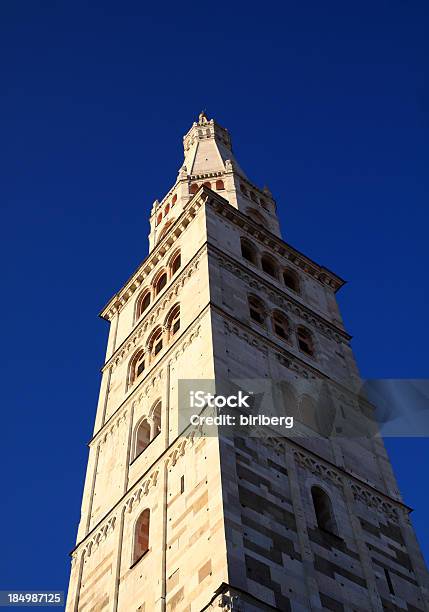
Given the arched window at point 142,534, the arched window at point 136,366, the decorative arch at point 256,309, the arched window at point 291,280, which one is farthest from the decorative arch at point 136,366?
the arched window at point 142,534

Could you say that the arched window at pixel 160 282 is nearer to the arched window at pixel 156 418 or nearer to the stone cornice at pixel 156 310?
the stone cornice at pixel 156 310

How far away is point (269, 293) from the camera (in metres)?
28.4

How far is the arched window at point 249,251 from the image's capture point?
30.3 metres

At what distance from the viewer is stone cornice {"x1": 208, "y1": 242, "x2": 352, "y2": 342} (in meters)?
27.9

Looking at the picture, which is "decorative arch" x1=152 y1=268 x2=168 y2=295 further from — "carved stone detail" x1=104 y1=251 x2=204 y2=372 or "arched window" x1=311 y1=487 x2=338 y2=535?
"arched window" x1=311 y1=487 x2=338 y2=535

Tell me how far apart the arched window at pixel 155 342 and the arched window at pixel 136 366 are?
0.44m

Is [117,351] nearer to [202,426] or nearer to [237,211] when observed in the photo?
[237,211]

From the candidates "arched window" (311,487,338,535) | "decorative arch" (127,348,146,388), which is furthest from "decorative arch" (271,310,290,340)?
"arched window" (311,487,338,535)

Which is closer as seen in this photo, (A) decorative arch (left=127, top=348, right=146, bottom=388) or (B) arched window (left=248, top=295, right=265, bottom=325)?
(B) arched window (left=248, top=295, right=265, bottom=325)

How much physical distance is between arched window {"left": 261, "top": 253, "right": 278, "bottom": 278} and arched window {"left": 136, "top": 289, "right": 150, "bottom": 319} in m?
4.10

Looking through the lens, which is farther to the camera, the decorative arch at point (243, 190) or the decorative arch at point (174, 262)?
the decorative arch at point (243, 190)

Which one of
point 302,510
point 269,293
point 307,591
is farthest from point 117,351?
point 307,591

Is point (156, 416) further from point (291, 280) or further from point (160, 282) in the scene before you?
point (291, 280)

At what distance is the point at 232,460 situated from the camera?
19250 mm
